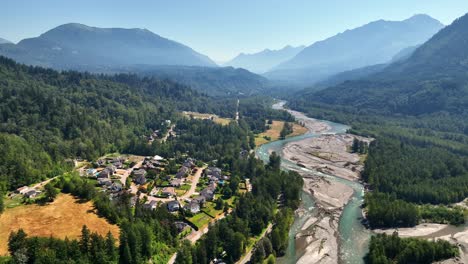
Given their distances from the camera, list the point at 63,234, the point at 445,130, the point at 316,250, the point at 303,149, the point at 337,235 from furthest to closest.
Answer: the point at 445,130 < the point at 303,149 < the point at 337,235 < the point at 316,250 < the point at 63,234

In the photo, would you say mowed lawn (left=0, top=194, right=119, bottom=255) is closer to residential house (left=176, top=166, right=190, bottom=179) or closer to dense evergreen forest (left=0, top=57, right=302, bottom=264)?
dense evergreen forest (left=0, top=57, right=302, bottom=264)

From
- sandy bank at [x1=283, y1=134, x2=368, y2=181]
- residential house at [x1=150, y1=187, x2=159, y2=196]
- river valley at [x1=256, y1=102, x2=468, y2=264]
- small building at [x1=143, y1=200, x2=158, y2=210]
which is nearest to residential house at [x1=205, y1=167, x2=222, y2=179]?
residential house at [x1=150, y1=187, x2=159, y2=196]

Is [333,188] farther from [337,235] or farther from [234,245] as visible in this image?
[234,245]

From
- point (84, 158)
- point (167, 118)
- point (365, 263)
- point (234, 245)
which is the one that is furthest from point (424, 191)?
point (167, 118)

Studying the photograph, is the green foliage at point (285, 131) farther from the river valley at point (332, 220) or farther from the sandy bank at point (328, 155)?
the river valley at point (332, 220)

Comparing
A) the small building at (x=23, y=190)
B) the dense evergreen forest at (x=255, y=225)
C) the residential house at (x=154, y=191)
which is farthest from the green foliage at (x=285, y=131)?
the small building at (x=23, y=190)

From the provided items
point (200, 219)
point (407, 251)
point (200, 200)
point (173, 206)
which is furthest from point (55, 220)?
point (407, 251)
